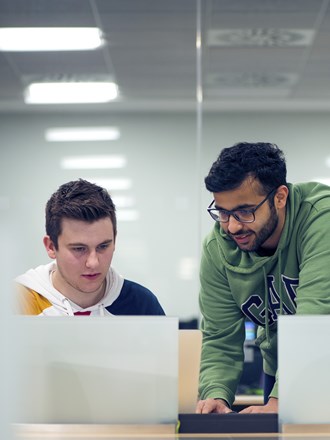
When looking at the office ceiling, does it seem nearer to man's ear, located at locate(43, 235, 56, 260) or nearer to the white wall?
the white wall

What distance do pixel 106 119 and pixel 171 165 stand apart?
394 millimetres

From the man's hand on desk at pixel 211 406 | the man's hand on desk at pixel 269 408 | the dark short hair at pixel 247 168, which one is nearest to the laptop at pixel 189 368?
the man's hand on desk at pixel 211 406

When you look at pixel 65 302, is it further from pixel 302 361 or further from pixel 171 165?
pixel 171 165

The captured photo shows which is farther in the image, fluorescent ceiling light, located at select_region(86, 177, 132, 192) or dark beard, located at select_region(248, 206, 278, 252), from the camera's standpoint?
fluorescent ceiling light, located at select_region(86, 177, 132, 192)

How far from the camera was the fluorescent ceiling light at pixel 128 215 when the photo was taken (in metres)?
4.14

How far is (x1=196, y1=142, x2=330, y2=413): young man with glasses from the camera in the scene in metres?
2.35

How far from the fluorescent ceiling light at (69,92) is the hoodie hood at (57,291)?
63.0 inches

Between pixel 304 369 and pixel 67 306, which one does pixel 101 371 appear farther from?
pixel 67 306

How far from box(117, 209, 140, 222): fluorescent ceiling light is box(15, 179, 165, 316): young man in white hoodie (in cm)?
141

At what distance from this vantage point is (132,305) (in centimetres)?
260

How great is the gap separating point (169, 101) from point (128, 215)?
0.62m

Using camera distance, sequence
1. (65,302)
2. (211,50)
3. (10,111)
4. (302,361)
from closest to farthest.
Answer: (302,361) → (65,302) → (10,111) → (211,50)

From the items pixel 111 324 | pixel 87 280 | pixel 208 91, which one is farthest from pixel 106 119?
pixel 111 324

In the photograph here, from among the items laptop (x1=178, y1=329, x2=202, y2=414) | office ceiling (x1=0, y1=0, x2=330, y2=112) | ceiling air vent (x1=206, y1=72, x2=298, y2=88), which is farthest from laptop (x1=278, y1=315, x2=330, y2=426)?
ceiling air vent (x1=206, y1=72, x2=298, y2=88)
